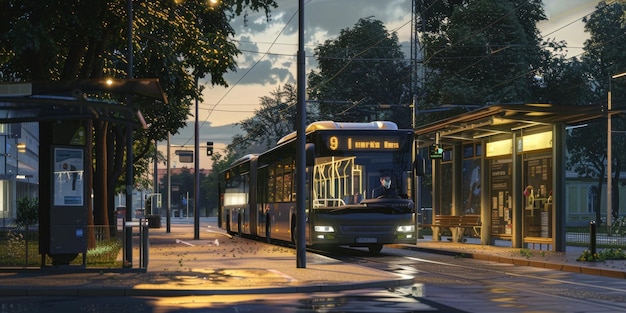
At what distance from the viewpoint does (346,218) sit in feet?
96.5

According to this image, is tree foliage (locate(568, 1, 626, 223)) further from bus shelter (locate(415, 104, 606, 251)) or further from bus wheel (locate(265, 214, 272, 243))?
bus wheel (locate(265, 214, 272, 243))

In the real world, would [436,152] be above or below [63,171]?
above

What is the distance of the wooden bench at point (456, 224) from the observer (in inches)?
1438

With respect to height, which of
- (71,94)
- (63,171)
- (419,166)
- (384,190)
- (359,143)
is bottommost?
(384,190)

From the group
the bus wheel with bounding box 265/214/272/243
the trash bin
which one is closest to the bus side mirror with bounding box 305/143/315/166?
the bus wheel with bounding box 265/214/272/243

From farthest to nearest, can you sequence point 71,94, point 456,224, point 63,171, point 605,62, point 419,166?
point 605,62
point 456,224
point 419,166
point 63,171
point 71,94

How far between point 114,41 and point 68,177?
7396 millimetres

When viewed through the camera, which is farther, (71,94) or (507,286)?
(507,286)

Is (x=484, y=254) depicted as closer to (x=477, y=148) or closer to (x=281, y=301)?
(x=477, y=148)

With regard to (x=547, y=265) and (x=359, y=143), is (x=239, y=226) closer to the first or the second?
(x=359, y=143)

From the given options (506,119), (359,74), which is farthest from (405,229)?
(359,74)

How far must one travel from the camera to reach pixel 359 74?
278 ft

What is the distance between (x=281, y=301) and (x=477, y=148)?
21227 mm

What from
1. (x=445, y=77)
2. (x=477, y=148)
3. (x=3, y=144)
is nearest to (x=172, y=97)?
(x=3, y=144)
